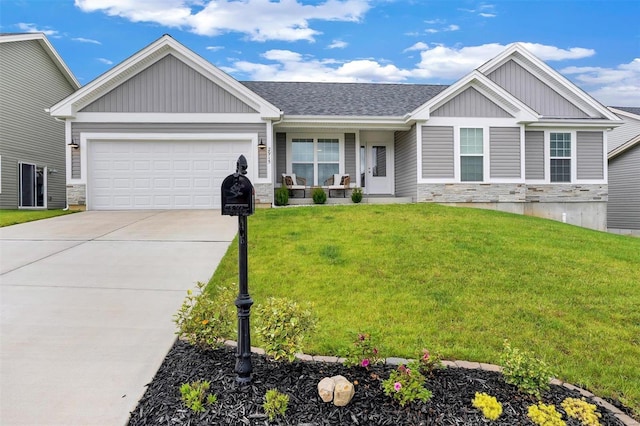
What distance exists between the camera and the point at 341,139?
47.2ft

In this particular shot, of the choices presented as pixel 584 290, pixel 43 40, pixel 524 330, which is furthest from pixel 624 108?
pixel 43 40

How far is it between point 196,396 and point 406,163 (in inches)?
493

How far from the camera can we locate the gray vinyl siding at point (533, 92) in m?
14.4

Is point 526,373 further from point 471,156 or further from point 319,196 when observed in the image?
point 471,156

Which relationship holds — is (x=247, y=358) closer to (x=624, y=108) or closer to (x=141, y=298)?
(x=141, y=298)

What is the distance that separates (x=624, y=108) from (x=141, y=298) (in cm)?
2625

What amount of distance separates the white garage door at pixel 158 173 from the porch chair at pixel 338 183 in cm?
322

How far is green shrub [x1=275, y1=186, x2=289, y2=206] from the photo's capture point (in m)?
12.9

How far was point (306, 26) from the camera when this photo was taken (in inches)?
574

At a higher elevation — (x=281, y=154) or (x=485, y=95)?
(x=485, y=95)

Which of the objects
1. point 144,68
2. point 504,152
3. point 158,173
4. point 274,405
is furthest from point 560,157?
point 274,405

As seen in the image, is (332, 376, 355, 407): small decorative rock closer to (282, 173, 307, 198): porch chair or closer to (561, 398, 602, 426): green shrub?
(561, 398, 602, 426): green shrub

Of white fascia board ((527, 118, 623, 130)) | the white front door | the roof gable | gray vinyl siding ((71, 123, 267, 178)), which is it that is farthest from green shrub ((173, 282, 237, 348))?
the roof gable

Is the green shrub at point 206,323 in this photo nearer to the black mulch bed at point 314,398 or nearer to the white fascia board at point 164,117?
the black mulch bed at point 314,398
